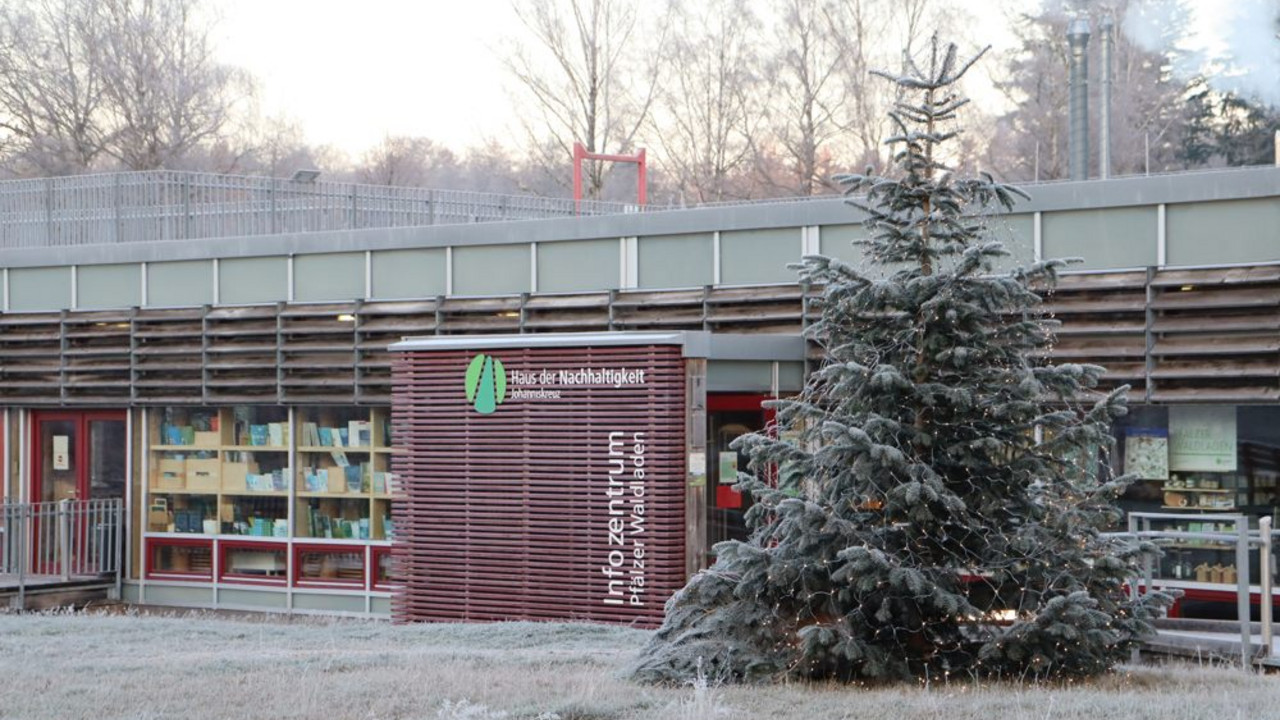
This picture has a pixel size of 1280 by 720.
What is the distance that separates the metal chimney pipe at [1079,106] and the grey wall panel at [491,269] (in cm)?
947

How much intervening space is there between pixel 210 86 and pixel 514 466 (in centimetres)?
4317

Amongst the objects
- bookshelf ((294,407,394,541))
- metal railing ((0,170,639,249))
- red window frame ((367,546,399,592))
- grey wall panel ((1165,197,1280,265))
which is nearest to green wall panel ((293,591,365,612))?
red window frame ((367,546,399,592))

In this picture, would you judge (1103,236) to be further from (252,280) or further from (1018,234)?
(252,280)

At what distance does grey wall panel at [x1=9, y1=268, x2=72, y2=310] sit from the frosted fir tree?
47.8 ft

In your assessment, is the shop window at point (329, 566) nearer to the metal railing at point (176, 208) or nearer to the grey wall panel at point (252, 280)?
the grey wall panel at point (252, 280)

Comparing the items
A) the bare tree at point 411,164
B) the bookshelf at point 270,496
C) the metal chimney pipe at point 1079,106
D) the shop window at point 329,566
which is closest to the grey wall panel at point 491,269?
the bookshelf at point 270,496

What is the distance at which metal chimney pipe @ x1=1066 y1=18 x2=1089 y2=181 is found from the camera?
2559 cm

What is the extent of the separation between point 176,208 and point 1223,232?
14978mm

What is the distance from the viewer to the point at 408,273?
2062cm

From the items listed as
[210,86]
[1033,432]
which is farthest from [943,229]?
[210,86]

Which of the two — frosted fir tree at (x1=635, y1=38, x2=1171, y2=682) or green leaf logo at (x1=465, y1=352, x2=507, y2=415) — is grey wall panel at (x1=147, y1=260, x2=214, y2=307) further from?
frosted fir tree at (x1=635, y1=38, x2=1171, y2=682)

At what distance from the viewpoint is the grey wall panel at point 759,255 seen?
18203 millimetres

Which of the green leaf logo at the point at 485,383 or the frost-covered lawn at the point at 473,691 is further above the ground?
the green leaf logo at the point at 485,383

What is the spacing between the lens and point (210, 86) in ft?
185
